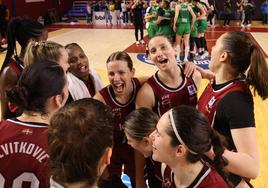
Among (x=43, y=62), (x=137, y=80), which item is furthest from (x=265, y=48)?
(x=43, y=62)

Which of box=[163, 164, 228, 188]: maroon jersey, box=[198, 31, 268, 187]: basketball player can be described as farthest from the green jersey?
box=[163, 164, 228, 188]: maroon jersey

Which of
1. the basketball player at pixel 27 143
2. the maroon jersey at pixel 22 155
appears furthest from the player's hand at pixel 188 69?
the maroon jersey at pixel 22 155

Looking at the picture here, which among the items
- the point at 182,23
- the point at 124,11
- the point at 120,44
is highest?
the point at 182,23

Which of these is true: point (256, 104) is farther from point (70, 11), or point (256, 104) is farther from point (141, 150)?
point (70, 11)

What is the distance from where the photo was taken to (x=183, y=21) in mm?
10297

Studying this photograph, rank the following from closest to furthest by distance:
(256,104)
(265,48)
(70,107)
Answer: (70,107), (256,104), (265,48)

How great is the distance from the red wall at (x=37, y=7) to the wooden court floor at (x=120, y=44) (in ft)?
5.83

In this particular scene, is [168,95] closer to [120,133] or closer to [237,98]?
[120,133]

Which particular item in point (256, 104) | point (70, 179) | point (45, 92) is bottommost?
point (256, 104)

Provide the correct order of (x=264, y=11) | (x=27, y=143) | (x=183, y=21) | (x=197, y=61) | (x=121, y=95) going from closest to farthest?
1. (x=27, y=143)
2. (x=121, y=95)
3. (x=183, y=21)
4. (x=197, y=61)
5. (x=264, y=11)

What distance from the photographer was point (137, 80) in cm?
327

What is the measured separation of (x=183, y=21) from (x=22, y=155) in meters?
9.01

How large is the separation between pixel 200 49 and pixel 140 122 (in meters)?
9.06

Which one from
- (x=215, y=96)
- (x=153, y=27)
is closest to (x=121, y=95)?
(x=215, y=96)
